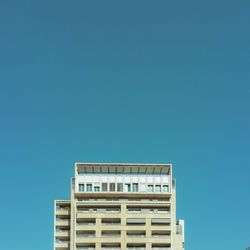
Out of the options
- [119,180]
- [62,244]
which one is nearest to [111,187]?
[119,180]

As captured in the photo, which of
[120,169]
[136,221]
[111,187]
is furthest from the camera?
[120,169]

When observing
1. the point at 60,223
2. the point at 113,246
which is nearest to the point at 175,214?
the point at 113,246

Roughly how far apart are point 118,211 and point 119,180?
30.0 feet

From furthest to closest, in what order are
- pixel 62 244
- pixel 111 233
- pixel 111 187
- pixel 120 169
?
pixel 120 169, pixel 111 187, pixel 111 233, pixel 62 244

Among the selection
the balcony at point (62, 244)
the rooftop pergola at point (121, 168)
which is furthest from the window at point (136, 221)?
the balcony at point (62, 244)

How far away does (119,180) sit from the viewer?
190 meters

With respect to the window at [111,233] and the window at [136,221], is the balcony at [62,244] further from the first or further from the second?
the window at [136,221]

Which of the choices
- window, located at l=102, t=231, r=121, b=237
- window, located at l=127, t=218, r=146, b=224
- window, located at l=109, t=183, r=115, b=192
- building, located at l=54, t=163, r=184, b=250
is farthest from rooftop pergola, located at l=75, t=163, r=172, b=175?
window, located at l=102, t=231, r=121, b=237

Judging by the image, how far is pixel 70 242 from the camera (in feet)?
600

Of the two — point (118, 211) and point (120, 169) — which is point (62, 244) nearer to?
point (118, 211)

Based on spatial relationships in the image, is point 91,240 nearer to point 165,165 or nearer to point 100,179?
point 100,179

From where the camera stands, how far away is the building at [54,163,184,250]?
183125 mm

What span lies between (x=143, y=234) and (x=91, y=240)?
573 inches

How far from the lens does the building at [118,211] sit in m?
183
